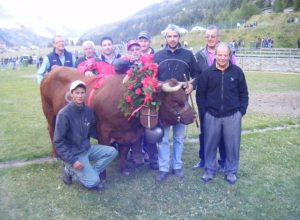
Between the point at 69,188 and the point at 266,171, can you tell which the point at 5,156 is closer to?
the point at 69,188

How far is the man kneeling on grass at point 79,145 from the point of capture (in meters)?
5.81

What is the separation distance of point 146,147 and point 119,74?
172 cm

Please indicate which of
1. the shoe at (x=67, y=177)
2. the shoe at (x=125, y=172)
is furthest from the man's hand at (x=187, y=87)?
the shoe at (x=67, y=177)

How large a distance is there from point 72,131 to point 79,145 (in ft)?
0.94

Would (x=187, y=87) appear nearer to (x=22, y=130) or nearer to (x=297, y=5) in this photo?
(x=22, y=130)

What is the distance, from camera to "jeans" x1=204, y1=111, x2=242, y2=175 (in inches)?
247

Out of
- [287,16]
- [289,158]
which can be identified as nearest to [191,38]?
[287,16]

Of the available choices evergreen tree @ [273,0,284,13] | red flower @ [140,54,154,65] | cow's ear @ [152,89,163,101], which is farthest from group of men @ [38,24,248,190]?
evergreen tree @ [273,0,284,13]

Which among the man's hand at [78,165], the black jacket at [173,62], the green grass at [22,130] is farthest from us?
the green grass at [22,130]

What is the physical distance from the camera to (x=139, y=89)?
5.97 meters

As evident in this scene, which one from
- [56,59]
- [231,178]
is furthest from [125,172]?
[56,59]

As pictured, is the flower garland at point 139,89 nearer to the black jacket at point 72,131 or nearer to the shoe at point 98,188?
the black jacket at point 72,131

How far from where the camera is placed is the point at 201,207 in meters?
5.50

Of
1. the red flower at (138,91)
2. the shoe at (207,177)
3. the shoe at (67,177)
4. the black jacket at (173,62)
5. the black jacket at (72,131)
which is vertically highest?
the black jacket at (173,62)
